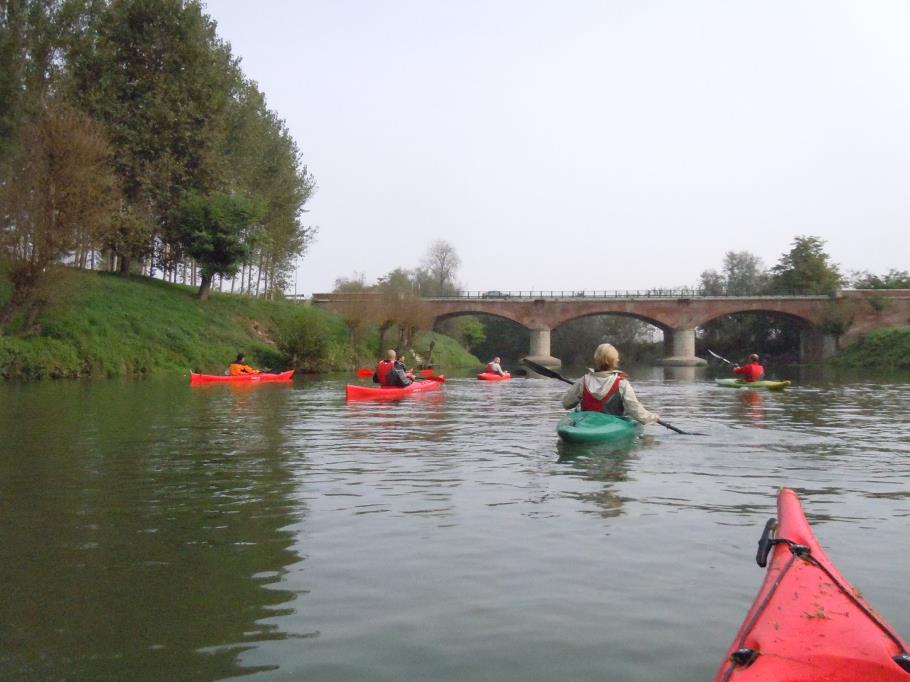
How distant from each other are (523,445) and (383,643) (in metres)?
7.30

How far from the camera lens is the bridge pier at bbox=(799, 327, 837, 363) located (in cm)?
6481

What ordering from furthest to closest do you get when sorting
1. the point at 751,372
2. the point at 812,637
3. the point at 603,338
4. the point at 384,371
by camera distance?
the point at 603,338 → the point at 751,372 → the point at 384,371 → the point at 812,637

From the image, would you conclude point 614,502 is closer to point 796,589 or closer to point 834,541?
point 834,541

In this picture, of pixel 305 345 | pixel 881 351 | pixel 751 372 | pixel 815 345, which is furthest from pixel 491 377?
pixel 815 345

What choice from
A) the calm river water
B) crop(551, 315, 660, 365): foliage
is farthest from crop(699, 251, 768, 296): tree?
the calm river water

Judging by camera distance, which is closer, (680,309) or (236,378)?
(236,378)

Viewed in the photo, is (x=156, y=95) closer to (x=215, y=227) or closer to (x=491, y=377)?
(x=215, y=227)

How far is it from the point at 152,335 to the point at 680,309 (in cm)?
4725

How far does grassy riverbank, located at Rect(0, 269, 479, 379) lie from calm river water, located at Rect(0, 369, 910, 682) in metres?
17.6

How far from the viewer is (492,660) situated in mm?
3623

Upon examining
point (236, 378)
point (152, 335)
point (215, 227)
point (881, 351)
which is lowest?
point (236, 378)

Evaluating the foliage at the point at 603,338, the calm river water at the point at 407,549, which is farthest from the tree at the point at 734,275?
the calm river water at the point at 407,549

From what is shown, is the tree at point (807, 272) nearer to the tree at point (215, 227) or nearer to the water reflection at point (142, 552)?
the tree at point (215, 227)

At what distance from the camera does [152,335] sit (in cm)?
3328
